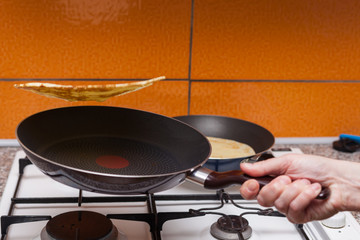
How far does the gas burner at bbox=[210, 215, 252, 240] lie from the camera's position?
2.56ft

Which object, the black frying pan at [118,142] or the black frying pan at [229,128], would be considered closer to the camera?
the black frying pan at [118,142]

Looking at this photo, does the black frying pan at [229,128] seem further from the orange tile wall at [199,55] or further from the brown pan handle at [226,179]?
the brown pan handle at [226,179]

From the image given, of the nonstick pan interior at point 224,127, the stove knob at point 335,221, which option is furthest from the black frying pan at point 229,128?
the stove knob at point 335,221

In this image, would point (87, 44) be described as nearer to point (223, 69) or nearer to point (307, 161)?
point (223, 69)

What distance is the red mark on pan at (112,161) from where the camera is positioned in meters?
0.80

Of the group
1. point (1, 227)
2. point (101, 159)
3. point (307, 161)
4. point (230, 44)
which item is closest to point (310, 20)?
point (230, 44)

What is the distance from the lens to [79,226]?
0.73m

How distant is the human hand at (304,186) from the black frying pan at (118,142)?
21mm

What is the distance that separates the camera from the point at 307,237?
801 millimetres

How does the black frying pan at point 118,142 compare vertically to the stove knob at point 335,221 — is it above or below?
above

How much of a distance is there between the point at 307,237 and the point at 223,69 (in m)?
0.55

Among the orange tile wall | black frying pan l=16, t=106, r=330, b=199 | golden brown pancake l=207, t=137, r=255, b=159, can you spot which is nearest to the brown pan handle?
black frying pan l=16, t=106, r=330, b=199

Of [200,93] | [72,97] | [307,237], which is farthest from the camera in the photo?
[200,93]

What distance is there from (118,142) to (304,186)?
420mm
